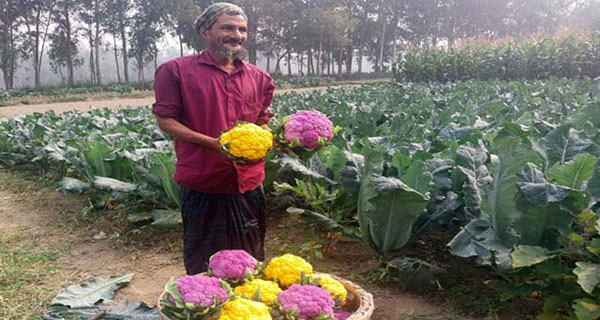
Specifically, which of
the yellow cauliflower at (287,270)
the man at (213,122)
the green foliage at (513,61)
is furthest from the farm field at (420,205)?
the green foliage at (513,61)

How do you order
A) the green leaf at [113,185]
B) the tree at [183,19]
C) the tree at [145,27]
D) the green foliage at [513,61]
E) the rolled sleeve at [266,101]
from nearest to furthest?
the rolled sleeve at [266,101] < the green leaf at [113,185] < the green foliage at [513,61] < the tree at [183,19] < the tree at [145,27]

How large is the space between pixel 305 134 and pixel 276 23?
143 ft

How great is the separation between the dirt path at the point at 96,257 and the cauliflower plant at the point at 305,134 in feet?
2.89

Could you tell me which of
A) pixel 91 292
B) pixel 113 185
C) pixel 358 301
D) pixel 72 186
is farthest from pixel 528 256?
pixel 72 186

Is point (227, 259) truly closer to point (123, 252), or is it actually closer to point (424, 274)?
point (424, 274)

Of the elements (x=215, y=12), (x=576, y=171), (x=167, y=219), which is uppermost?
(x=215, y=12)

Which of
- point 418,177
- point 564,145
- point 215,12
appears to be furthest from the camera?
point 564,145

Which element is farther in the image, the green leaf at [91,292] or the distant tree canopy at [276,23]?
the distant tree canopy at [276,23]

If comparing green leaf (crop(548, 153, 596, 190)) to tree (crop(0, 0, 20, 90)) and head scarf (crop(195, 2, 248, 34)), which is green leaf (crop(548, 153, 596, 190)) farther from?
tree (crop(0, 0, 20, 90))

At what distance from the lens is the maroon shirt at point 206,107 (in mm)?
2285

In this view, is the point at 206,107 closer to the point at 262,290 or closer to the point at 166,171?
the point at 262,290

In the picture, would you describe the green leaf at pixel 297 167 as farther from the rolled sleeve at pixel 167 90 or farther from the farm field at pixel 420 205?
the rolled sleeve at pixel 167 90

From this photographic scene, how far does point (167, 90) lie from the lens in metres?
2.27

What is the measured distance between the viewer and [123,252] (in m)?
3.65
